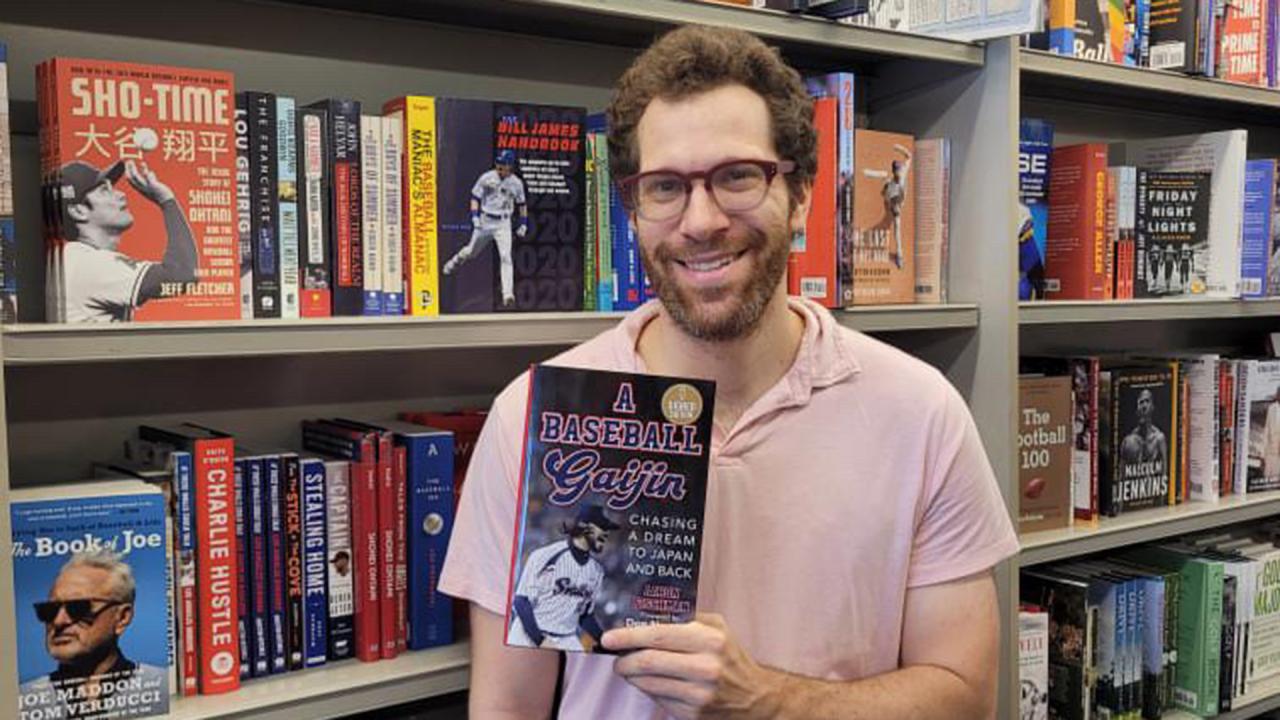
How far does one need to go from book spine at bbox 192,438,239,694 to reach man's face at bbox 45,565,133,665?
10 cm

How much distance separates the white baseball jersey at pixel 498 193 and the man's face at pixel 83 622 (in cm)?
65

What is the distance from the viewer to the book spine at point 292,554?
1.41 m

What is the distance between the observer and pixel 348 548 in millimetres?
1457

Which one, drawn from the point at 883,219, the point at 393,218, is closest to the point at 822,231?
the point at 883,219

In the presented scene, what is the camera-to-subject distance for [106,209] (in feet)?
4.03

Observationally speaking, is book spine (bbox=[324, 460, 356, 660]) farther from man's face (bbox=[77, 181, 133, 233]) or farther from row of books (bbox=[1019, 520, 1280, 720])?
row of books (bbox=[1019, 520, 1280, 720])

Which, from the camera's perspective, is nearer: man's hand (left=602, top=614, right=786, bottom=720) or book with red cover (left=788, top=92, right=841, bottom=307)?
man's hand (left=602, top=614, right=786, bottom=720)

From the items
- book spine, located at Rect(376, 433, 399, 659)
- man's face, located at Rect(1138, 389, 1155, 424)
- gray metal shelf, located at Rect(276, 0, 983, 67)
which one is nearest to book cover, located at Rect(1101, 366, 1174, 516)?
man's face, located at Rect(1138, 389, 1155, 424)

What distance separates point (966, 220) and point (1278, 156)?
1623 millimetres

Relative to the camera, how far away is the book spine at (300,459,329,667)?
1.42 metres

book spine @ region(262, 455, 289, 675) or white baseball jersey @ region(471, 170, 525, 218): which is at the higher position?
white baseball jersey @ region(471, 170, 525, 218)

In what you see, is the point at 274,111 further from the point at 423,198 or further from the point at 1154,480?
the point at 1154,480

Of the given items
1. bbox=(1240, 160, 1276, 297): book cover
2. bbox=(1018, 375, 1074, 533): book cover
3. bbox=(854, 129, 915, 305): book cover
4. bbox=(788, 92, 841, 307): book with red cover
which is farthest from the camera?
bbox=(1240, 160, 1276, 297): book cover

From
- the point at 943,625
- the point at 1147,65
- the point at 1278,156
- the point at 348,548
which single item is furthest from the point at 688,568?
the point at 1278,156
